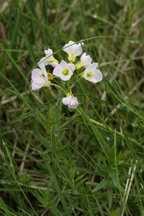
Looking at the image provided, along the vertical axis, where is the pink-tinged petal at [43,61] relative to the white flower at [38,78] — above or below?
above

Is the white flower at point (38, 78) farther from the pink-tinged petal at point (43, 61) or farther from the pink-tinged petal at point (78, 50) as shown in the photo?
the pink-tinged petal at point (78, 50)

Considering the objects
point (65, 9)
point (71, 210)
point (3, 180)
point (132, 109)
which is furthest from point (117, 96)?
point (65, 9)

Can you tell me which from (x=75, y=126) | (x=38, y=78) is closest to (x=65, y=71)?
(x=38, y=78)

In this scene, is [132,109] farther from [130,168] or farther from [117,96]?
[130,168]

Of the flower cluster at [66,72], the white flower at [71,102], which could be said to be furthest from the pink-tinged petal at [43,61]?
the white flower at [71,102]

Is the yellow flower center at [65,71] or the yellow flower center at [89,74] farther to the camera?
the yellow flower center at [89,74]

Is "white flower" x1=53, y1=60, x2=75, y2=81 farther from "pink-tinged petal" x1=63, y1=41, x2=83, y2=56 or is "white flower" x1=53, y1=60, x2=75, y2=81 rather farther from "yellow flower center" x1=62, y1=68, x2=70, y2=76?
"pink-tinged petal" x1=63, y1=41, x2=83, y2=56

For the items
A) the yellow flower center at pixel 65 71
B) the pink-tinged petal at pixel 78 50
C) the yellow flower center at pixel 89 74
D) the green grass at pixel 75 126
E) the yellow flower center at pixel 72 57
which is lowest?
the green grass at pixel 75 126
